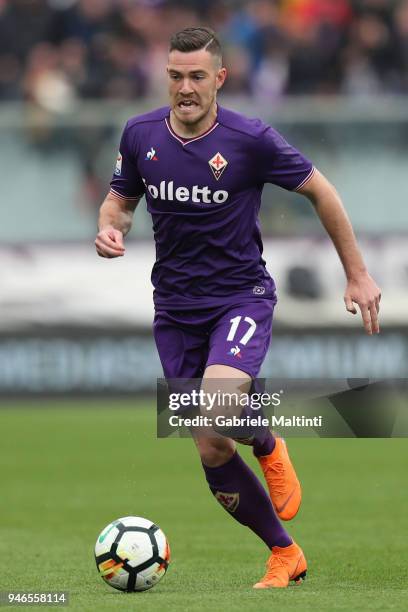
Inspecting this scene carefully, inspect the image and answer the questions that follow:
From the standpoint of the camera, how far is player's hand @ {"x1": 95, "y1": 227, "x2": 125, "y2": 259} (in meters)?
6.63

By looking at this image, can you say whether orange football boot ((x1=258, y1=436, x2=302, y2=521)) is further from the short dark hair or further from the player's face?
the short dark hair

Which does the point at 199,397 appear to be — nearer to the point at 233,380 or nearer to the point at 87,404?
the point at 233,380

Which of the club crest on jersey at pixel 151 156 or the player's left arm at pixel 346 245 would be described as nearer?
the player's left arm at pixel 346 245

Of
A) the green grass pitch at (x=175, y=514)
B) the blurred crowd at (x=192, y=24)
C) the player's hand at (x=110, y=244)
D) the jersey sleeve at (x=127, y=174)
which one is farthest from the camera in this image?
the blurred crowd at (x=192, y=24)

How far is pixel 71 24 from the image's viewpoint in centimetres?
1720

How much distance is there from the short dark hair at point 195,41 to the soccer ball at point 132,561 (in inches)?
87.9

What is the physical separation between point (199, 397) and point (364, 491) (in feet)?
13.2

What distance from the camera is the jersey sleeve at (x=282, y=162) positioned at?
22.2 ft

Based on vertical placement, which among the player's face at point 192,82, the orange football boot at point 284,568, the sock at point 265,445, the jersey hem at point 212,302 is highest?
the player's face at point 192,82

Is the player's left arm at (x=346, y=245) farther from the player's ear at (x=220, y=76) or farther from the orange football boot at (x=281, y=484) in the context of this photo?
the orange football boot at (x=281, y=484)

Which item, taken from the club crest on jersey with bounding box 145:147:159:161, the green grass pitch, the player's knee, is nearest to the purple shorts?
the player's knee

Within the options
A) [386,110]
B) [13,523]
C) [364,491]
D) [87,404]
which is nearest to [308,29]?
[386,110]

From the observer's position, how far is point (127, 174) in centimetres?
710

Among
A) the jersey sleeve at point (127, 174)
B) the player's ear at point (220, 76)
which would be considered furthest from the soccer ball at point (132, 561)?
the player's ear at point (220, 76)
